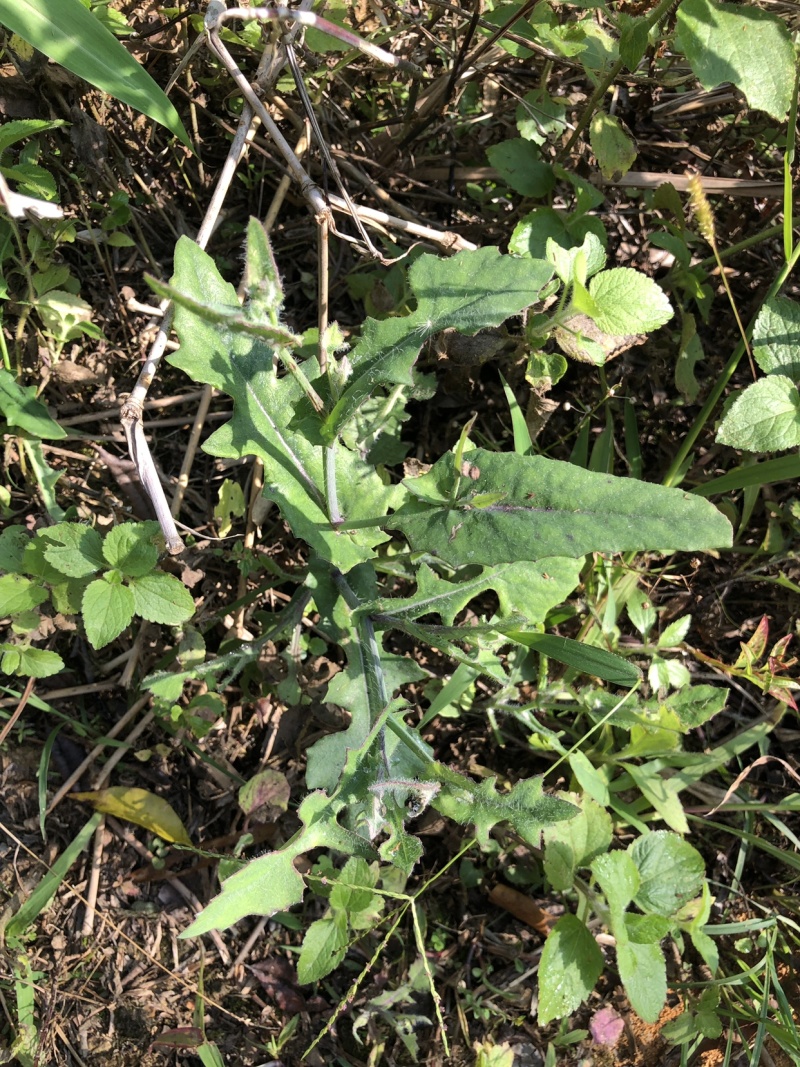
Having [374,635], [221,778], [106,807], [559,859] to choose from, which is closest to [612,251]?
[374,635]

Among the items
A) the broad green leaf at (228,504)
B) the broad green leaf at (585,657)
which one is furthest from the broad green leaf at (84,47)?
the broad green leaf at (585,657)

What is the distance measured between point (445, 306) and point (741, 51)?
90cm

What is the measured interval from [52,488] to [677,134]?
7.59 feet

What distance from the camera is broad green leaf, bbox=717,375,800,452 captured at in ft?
7.22

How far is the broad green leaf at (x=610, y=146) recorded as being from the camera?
221 cm

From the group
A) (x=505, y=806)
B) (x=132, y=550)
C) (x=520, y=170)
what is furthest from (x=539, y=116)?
(x=505, y=806)

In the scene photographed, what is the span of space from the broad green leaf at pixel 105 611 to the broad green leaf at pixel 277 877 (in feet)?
2.21

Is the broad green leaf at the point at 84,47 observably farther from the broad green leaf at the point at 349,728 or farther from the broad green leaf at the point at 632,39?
the broad green leaf at the point at 349,728

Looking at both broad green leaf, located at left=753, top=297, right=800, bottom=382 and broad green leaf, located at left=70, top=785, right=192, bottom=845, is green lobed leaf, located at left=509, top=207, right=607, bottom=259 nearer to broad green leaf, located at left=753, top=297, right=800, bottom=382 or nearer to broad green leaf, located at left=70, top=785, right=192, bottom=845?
broad green leaf, located at left=753, top=297, right=800, bottom=382

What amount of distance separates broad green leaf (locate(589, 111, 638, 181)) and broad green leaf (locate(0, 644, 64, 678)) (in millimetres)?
2058

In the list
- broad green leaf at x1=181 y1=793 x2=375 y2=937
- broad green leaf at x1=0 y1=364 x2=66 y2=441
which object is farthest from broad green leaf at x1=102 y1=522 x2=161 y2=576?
broad green leaf at x1=181 y1=793 x2=375 y2=937

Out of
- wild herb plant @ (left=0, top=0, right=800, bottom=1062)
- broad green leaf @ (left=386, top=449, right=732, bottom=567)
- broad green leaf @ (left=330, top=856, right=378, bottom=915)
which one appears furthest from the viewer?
broad green leaf @ (left=330, top=856, right=378, bottom=915)

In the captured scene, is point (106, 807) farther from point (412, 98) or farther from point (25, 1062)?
point (412, 98)

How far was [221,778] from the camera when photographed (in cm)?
262
